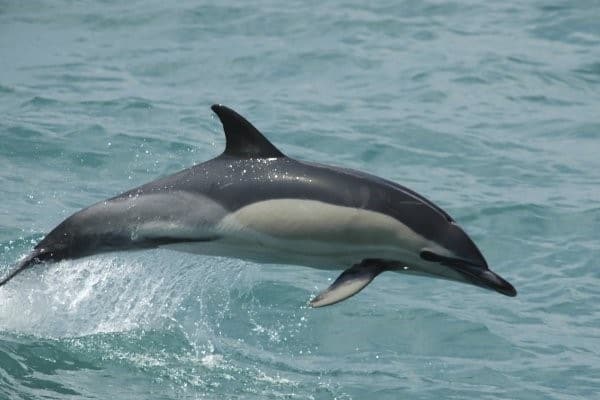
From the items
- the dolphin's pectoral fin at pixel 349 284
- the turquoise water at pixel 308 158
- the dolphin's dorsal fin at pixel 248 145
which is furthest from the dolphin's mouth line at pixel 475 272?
the turquoise water at pixel 308 158

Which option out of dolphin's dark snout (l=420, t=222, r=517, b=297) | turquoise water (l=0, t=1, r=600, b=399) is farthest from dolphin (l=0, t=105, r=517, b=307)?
turquoise water (l=0, t=1, r=600, b=399)

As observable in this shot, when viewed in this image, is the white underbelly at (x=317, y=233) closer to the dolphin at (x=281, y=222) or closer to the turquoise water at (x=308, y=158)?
the dolphin at (x=281, y=222)

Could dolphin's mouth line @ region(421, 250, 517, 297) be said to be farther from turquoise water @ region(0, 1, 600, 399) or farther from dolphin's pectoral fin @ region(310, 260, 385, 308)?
turquoise water @ region(0, 1, 600, 399)

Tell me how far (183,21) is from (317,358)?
9236 mm

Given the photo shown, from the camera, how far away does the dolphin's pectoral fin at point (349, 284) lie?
6.83 meters

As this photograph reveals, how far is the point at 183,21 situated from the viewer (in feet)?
55.9

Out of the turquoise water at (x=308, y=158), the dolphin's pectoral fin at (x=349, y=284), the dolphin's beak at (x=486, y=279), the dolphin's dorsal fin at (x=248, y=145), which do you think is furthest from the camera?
the turquoise water at (x=308, y=158)

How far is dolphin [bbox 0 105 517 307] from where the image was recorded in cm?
703

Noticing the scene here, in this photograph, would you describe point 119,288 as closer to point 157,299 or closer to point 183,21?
point 157,299

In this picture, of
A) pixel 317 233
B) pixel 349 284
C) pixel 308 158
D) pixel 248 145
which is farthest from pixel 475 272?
pixel 308 158

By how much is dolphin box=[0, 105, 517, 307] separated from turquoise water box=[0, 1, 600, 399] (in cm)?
60

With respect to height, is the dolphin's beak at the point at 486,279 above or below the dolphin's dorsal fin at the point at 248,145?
below

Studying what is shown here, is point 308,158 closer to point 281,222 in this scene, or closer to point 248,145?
point 248,145

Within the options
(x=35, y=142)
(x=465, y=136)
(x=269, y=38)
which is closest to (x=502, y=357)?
(x=465, y=136)
